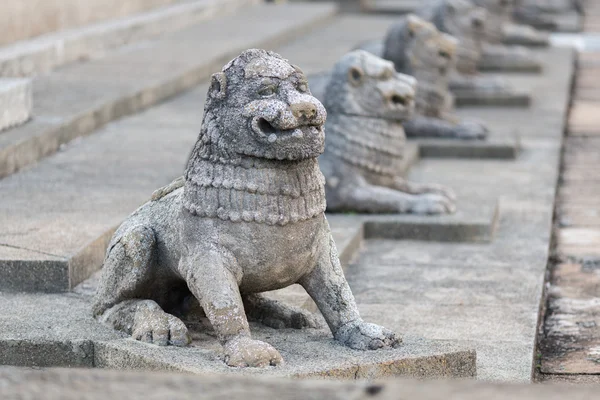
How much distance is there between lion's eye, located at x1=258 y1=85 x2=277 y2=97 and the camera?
14.6 ft

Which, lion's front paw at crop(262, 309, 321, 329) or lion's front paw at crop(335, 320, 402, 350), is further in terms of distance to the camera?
lion's front paw at crop(262, 309, 321, 329)

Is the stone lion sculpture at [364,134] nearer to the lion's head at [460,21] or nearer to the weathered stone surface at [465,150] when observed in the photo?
the weathered stone surface at [465,150]

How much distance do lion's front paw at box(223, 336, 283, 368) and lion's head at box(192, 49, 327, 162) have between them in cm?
66

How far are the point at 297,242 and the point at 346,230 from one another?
247 cm

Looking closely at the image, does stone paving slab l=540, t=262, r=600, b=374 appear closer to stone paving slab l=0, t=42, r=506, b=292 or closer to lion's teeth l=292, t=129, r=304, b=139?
stone paving slab l=0, t=42, r=506, b=292

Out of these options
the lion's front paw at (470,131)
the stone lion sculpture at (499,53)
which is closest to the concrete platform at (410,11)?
the stone lion sculpture at (499,53)

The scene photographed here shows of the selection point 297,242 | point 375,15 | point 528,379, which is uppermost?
point 297,242

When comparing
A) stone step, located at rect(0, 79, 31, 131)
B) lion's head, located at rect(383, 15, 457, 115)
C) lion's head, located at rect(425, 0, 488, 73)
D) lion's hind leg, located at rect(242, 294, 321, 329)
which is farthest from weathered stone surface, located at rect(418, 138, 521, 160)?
lion's hind leg, located at rect(242, 294, 321, 329)

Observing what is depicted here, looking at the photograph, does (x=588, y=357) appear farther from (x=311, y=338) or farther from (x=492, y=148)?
(x=492, y=148)

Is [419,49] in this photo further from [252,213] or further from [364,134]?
[252,213]

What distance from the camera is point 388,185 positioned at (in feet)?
24.5

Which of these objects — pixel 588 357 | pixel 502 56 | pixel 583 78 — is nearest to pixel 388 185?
pixel 588 357

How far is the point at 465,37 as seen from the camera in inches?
463

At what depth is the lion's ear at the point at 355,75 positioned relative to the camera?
7.23 m
